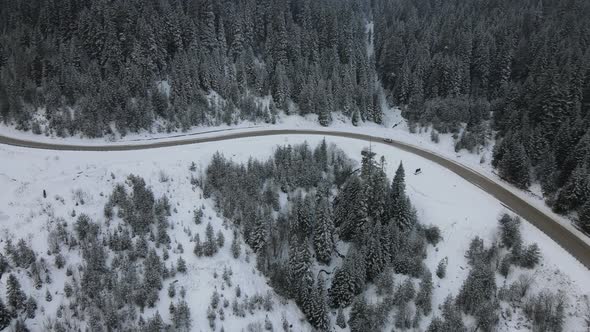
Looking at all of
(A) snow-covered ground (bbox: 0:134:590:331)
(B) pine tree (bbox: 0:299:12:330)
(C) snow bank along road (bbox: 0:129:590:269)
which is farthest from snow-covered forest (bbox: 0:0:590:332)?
(C) snow bank along road (bbox: 0:129:590:269)

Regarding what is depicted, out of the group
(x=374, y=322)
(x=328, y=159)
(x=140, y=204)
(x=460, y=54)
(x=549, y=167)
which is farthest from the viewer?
(x=460, y=54)

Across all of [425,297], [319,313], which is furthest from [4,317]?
[425,297]

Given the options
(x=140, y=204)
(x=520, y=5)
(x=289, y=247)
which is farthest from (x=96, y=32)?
(x=520, y=5)

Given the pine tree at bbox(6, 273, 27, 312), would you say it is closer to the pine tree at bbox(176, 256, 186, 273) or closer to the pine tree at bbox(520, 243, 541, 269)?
the pine tree at bbox(176, 256, 186, 273)

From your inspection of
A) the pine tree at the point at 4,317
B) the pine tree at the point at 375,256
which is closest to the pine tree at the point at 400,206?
the pine tree at the point at 375,256

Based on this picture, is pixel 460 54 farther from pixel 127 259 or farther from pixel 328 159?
pixel 127 259

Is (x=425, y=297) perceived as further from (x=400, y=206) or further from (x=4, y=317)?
(x=4, y=317)

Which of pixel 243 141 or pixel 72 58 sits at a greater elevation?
pixel 72 58

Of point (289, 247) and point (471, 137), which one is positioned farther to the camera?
point (471, 137)
